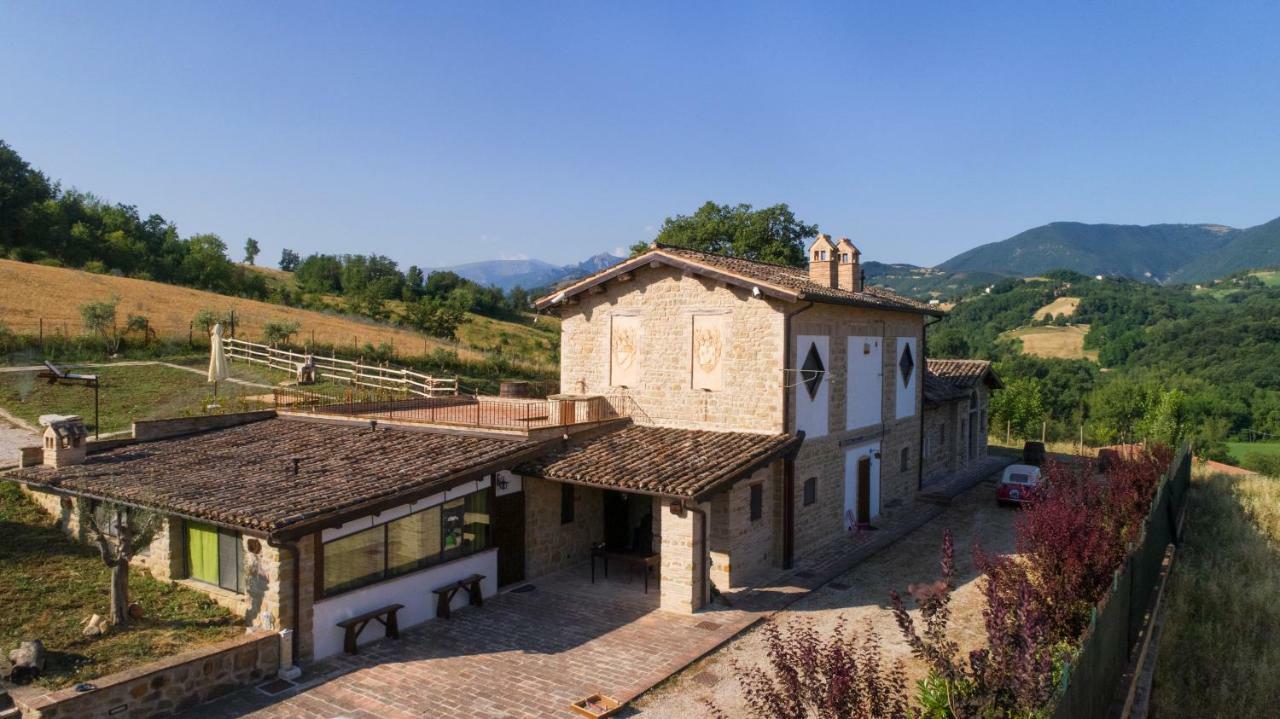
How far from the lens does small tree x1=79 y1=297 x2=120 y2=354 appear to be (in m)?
32.7

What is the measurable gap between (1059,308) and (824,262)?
342 feet

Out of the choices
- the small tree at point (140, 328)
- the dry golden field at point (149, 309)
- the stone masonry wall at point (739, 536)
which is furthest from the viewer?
the dry golden field at point (149, 309)

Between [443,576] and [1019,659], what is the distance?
957 cm

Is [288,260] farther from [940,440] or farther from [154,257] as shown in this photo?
[940,440]

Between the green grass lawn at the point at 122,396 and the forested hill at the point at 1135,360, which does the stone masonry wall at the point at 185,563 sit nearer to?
the green grass lawn at the point at 122,396

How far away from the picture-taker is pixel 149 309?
43.5 m

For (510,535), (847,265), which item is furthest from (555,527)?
(847,265)

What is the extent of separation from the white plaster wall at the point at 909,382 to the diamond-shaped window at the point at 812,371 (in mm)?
5192

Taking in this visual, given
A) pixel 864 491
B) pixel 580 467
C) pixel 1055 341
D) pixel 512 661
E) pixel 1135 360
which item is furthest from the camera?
pixel 1055 341

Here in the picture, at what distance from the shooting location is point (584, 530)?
16.6m

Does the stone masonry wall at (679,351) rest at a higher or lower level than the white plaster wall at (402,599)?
higher

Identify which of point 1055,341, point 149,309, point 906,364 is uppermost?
point 149,309

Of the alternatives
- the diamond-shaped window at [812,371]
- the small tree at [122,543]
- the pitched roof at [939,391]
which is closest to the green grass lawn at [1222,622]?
the pitched roof at [939,391]

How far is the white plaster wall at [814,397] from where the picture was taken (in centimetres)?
1650
